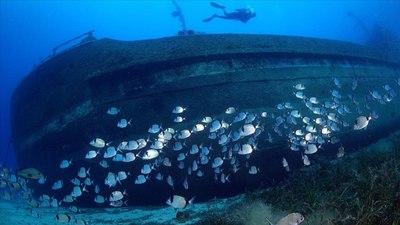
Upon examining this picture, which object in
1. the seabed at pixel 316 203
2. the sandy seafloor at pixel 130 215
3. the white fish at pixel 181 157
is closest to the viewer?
the seabed at pixel 316 203

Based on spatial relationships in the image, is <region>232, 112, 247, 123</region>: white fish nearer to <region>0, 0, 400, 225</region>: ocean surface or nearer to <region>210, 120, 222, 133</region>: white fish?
<region>0, 0, 400, 225</region>: ocean surface

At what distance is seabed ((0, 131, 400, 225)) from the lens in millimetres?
4648

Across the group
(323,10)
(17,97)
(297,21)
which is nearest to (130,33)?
(297,21)

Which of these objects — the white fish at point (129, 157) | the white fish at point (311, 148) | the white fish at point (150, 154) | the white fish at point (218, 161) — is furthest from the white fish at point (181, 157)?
the white fish at point (311, 148)

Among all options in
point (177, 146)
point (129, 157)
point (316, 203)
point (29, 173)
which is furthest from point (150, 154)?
point (316, 203)

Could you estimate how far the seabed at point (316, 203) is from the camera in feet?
15.3

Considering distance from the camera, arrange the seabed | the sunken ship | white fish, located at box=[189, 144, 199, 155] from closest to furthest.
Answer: the seabed, white fish, located at box=[189, 144, 199, 155], the sunken ship

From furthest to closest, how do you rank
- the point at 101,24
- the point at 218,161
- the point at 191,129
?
the point at 101,24 < the point at 191,129 < the point at 218,161

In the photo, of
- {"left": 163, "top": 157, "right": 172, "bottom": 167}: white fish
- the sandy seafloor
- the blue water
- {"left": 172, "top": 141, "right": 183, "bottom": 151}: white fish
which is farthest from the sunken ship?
the blue water

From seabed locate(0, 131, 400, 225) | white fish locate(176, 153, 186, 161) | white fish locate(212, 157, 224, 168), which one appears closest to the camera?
seabed locate(0, 131, 400, 225)

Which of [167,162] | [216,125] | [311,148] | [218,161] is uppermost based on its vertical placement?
[216,125]

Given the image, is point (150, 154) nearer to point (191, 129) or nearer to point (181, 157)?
point (181, 157)

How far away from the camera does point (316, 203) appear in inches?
213

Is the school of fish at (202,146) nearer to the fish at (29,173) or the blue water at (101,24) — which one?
the fish at (29,173)
